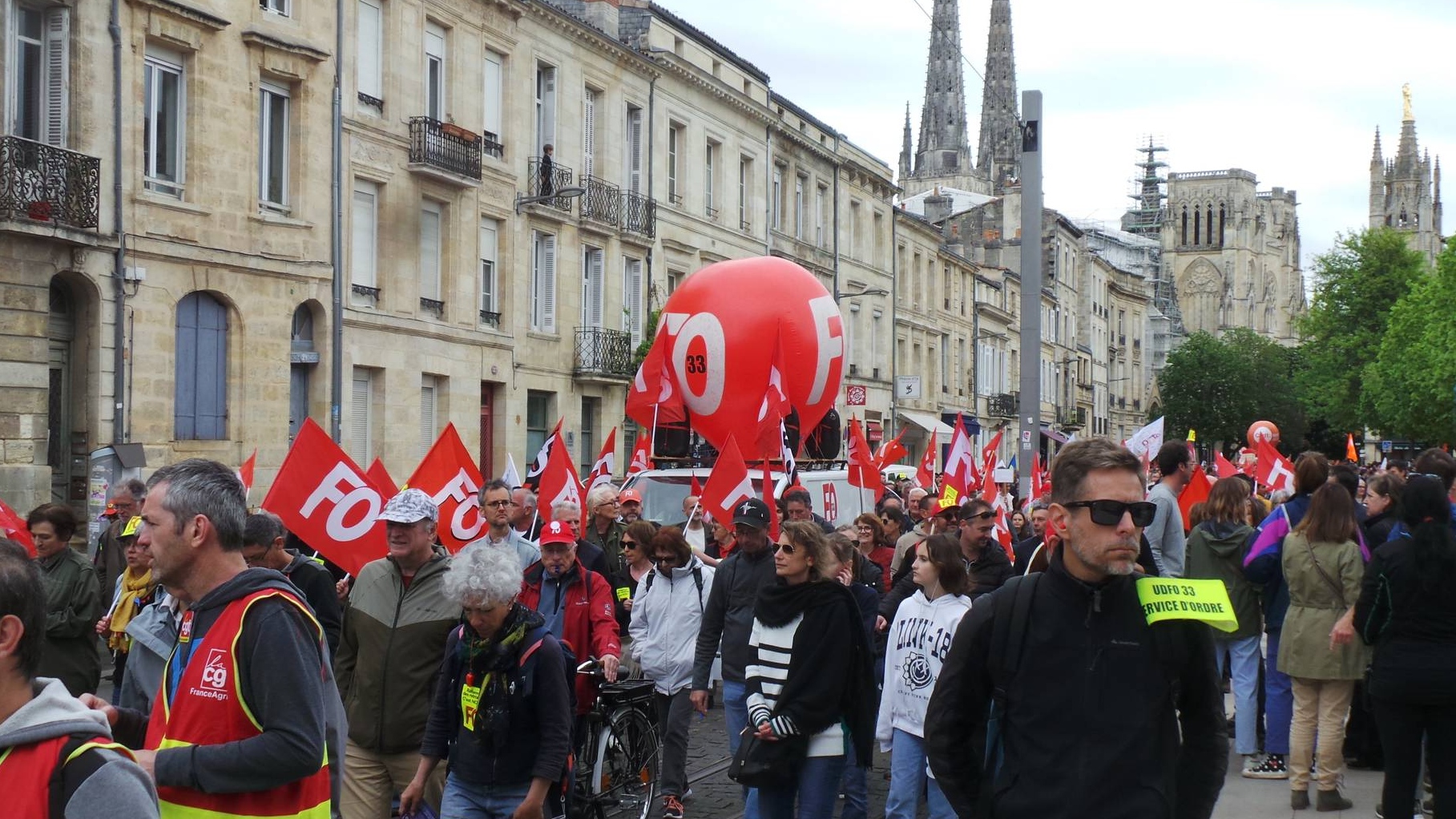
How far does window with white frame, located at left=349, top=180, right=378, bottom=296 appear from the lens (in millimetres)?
24703

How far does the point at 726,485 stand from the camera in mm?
13266

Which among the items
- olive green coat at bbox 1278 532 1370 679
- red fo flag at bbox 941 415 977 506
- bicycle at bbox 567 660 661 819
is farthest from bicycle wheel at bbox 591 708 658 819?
red fo flag at bbox 941 415 977 506

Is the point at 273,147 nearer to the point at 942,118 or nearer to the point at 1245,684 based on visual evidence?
the point at 1245,684

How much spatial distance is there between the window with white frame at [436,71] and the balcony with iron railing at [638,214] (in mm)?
6586

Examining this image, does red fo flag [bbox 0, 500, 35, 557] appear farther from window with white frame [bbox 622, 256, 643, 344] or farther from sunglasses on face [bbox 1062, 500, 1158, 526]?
window with white frame [bbox 622, 256, 643, 344]

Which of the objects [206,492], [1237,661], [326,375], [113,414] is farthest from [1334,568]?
[326,375]

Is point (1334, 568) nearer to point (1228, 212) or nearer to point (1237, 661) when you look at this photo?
point (1237, 661)

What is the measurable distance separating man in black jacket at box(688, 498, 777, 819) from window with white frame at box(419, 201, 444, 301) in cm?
1885

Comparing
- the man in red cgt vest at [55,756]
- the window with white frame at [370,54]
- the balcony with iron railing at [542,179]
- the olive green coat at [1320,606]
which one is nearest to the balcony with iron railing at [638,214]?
the balcony with iron railing at [542,179]

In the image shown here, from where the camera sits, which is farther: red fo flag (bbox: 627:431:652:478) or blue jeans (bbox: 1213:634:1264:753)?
red fo flag (bbox: 627:431:652:478)

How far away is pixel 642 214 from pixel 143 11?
14592 millimetres

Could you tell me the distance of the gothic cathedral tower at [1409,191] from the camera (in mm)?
163750

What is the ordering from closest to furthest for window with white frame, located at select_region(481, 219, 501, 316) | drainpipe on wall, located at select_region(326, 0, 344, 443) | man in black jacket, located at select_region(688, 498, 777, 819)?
man in black jacket, located at select_region(688, 498, 777, 819), drainpipe on wall, located at select_region(326, 0, 344, 443), window with white frame, located at select_region(481, 219, 501, 316)

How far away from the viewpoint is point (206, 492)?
388cm
